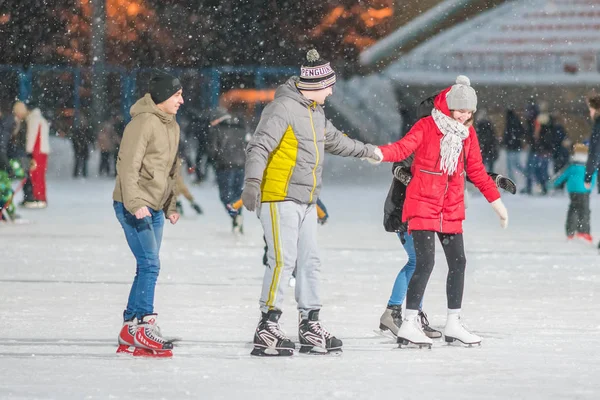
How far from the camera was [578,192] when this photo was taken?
12.8 m

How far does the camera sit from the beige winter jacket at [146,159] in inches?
240

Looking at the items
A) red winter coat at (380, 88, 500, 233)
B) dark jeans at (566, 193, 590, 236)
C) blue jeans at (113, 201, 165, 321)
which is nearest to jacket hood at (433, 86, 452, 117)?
red winter coat at (380, 88, 500, 233)

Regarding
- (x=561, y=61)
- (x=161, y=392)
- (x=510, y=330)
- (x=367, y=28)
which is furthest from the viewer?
(x=367, y=28)

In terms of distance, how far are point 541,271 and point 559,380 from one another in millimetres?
4782

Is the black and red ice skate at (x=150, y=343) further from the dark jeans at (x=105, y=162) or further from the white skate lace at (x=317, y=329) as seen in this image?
the dark jeans at (x=105, y=162)

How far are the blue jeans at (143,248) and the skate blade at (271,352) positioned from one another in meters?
0.56

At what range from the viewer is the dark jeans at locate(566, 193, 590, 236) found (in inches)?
503

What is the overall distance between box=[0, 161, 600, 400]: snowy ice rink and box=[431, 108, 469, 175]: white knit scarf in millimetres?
954

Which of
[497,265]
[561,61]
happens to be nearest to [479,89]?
[561,61]

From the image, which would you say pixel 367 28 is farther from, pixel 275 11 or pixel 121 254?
pixel 121 254

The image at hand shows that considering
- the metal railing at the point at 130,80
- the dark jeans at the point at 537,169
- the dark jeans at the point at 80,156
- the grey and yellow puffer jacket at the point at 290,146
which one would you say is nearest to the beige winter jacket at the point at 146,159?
the grey and yellow puffer jacket at the point at 290,146

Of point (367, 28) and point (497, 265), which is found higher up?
point (367, 28)

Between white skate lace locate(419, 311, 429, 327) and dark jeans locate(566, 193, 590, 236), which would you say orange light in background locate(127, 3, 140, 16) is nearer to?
dark jeans locate(566, 193, 590, 236)

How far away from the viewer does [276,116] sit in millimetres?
6129
